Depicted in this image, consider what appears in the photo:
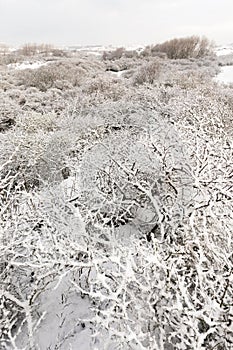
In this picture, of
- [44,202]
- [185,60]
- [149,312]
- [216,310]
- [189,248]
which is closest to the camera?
[216,310]

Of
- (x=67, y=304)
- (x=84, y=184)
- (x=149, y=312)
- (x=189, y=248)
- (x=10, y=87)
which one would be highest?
(x=189, y=248)

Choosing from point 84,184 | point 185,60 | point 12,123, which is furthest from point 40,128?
point 185,60

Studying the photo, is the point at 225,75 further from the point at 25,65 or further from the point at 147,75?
the point at 25,65

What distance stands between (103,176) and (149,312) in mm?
3399

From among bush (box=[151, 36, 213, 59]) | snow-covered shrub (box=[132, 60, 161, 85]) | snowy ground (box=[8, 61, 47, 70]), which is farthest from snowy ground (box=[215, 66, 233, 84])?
snowy ground (box=[8, 61, 47, 70])

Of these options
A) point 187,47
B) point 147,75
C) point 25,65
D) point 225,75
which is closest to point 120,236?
point 147,75

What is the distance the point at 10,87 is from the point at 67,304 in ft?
62.9

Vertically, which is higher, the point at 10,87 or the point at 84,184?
the point at 84,184

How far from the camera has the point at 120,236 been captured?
5.66 metres

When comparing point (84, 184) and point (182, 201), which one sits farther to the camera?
point (84, 184)

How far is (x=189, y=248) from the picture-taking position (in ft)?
11.8

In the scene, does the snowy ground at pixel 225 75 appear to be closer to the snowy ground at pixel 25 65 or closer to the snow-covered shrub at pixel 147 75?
the snow-covered shrub at pixel 147 75

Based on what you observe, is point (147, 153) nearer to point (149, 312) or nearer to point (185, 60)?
point (149, 312)

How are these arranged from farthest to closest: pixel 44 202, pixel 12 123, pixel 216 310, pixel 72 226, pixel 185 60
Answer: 1. pixel 185 60
2. pixel 12 123
3. pixel 44 202
4. pixel 72 226
5. pixel 216 310
